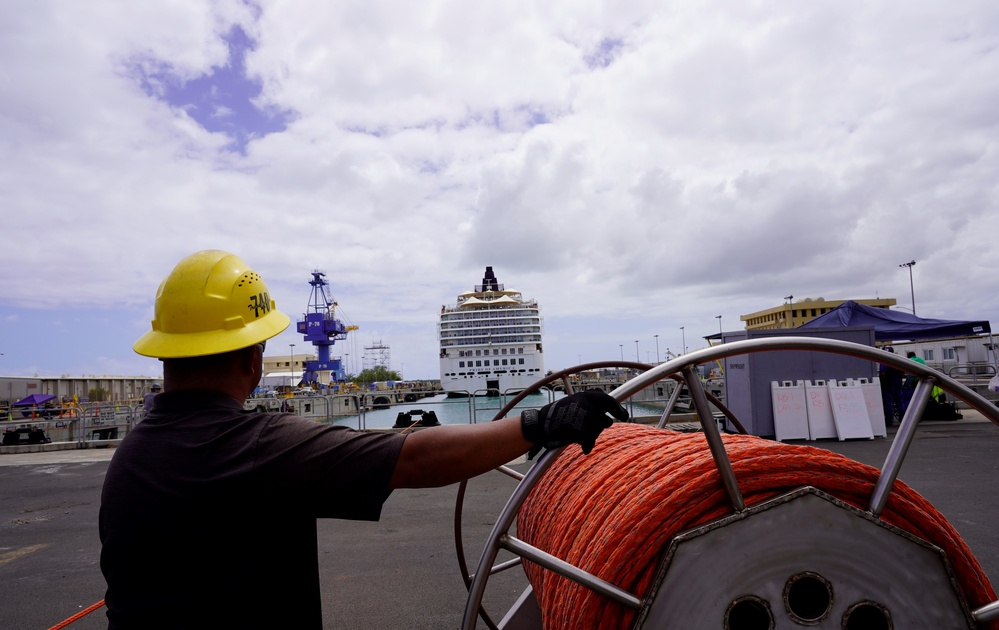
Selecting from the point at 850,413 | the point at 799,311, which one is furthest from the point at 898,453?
the point at 799,311

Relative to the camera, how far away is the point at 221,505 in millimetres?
1558

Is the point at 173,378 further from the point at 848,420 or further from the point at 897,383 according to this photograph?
the point at 897,383

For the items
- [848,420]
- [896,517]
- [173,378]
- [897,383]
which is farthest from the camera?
[897,383]

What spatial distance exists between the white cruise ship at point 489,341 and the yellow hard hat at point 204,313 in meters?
58.8

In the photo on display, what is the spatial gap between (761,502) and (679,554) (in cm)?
24

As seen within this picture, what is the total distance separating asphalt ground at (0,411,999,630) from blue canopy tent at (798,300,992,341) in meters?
4.97

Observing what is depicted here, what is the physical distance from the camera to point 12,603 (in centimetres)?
486

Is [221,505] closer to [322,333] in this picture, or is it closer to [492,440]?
[492,440]

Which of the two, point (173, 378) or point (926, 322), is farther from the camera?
point (926, 322)

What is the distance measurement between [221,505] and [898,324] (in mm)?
17433

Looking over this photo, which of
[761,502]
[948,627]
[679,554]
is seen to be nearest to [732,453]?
[761,502]

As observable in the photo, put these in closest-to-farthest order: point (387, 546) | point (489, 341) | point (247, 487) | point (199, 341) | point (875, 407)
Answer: point (247, 487) → point (199, 341) → point (387, 546) → point (875, 407) → point (489, 341)

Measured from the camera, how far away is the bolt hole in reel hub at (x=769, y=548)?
1.44 m

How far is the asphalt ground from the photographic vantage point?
4.45 m
